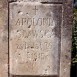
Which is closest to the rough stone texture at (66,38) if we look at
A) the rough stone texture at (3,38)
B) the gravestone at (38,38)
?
the gravestone at (38,38)

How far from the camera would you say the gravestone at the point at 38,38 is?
392 centimetres

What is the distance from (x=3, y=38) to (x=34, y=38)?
418 mm

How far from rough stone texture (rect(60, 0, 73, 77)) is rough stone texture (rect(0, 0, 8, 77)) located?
0.76 metres

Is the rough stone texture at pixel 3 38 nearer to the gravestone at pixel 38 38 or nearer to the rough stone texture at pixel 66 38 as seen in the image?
the gravestone at pixel 38 38

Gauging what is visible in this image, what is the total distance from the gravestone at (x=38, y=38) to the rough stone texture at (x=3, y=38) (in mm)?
15

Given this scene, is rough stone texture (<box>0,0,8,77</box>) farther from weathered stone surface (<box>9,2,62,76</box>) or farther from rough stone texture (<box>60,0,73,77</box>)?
rough stone texture (<box>60,0,73,77</box>)

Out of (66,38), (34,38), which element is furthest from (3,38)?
(66,38)

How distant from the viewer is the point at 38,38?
400 cm

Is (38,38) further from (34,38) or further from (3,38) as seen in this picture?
(3,38)

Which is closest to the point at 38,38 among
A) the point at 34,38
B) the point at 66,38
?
the point at 34,38

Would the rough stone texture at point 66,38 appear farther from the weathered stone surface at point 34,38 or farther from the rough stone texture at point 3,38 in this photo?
the rough stone texture at point 3,38

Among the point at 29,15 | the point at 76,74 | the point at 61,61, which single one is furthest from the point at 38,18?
the point at 76,74

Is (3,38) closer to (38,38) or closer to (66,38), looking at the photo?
(38,38)

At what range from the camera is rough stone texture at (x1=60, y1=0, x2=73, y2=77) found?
3902 mm
